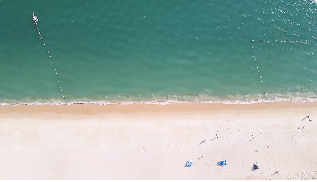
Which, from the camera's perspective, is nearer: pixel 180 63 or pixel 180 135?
pixel 180 135

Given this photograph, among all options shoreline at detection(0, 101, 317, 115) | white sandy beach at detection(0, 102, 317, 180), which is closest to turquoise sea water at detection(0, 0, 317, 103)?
shoreline at detection(0, 101, 317, 115)

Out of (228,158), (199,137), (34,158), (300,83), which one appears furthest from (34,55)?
(300,83)

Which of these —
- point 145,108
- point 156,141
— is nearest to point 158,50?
point 145,108

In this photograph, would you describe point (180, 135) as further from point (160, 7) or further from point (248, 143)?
point (160, 7)

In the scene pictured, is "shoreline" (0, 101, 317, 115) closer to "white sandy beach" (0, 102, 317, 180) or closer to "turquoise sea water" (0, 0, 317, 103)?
"white sandy beach" (0, 102, 317, 180)

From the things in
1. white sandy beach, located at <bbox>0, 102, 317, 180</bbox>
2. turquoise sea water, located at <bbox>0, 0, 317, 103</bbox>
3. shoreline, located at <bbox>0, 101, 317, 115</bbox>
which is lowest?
white sandy beach, located at <bbox>0, 102, 317, 180</bbox>

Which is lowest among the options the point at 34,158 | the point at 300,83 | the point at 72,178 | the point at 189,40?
the point at 72,178

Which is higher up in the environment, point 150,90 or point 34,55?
point 34,55

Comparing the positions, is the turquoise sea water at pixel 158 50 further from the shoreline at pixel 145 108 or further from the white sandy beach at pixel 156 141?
the white sandy beach at pixel 156 141
